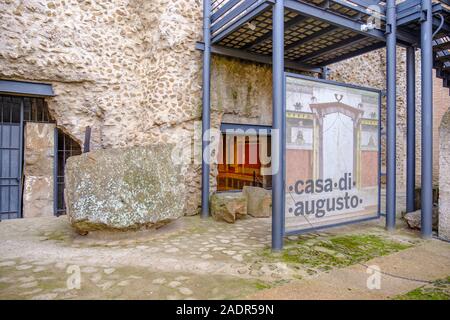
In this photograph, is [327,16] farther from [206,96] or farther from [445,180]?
[445,180]

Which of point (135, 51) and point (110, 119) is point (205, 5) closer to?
point (135, 51)

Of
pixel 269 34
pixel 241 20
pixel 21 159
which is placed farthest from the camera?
pixel 21 159

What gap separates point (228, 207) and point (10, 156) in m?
4.83

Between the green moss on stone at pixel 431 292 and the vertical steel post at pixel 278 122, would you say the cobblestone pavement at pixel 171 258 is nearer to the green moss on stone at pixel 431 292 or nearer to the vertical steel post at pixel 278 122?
the vertical steel post at pixel 278 122

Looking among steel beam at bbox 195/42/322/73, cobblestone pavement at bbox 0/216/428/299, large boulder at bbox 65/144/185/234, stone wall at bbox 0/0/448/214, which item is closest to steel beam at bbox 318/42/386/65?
steel beam at bbox 195/42/322/73

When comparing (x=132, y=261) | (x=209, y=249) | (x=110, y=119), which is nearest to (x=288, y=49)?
(x=110, y=119)

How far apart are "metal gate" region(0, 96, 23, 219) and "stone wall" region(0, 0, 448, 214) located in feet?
2.59

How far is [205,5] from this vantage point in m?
6.47

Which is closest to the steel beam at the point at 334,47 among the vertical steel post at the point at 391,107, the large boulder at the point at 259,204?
the vertical steel post at the point at 391,107

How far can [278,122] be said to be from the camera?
425 centimetres

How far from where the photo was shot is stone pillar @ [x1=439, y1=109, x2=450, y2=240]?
4.91 meters

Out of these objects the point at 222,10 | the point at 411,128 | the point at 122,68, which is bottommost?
the point at 411,128

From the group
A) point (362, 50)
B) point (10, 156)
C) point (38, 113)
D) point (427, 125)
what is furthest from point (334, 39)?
point (10, 156)

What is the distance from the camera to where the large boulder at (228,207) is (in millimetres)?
6094
